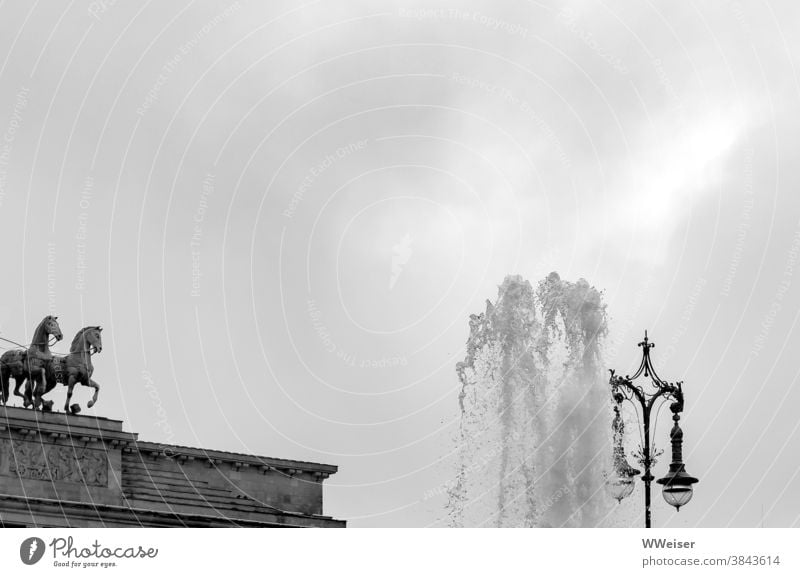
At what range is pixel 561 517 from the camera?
6869 centimetres

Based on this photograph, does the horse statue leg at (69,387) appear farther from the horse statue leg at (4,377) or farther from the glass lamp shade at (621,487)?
the glass lamp shade at (621,487)

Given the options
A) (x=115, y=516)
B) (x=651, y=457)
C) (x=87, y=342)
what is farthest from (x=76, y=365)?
(x=651, y=457)

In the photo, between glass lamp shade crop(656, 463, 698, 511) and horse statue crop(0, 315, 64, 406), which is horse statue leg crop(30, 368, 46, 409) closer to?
horse statue crop(0, 315, 64, 406)

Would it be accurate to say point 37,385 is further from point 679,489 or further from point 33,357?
point 679,489

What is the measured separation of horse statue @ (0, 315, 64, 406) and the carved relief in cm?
304

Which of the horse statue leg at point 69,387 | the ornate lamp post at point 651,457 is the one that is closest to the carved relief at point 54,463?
the horse statue leg at point 69,387

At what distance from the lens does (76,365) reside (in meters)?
64.8

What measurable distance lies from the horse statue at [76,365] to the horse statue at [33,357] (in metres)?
0.52

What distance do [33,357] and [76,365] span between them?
185 cm

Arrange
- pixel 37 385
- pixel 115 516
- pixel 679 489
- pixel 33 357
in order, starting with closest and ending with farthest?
pixel 679 489, pixel 33 357, pixel 37 385, pixel 115 516

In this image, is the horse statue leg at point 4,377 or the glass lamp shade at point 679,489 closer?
the glass lamp shade at point 679,489

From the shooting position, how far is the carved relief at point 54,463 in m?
65.4
